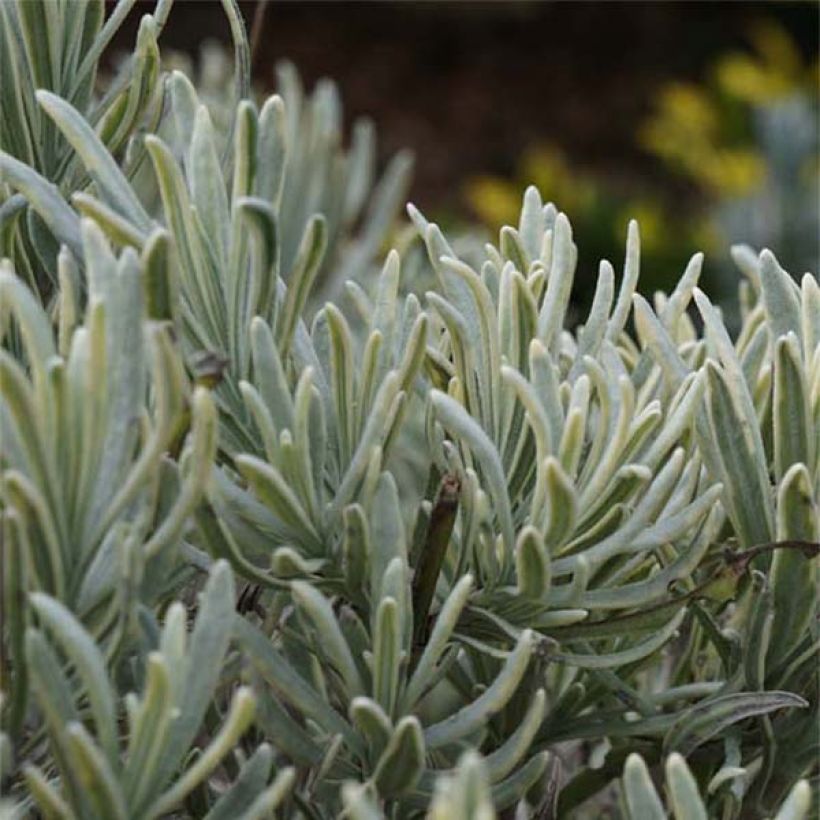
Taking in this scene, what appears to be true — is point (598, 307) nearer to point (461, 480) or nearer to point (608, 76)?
point (461, 480)

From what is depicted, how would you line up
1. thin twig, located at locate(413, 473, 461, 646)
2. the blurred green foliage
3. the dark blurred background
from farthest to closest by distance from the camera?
the dark blurred background < the blurred green foliage < thin twig, located at locate(413, 473, 461, 646)

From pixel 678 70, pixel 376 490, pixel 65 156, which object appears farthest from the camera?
pixel 678 70

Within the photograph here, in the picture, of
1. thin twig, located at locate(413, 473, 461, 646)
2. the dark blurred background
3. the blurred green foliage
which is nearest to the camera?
thin twig, located at locate(413, 473, 461, 646)

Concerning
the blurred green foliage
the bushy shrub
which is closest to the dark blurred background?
the blurred green foliage

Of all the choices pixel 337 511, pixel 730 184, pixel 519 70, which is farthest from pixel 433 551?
pixel 519 70

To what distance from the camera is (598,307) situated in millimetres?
764

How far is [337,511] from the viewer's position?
2.19ft

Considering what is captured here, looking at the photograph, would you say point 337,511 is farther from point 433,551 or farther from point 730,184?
point 730,184

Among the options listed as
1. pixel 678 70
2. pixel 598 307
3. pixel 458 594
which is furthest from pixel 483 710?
pixel 678 70

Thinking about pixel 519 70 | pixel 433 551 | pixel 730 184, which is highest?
pixel 519 70

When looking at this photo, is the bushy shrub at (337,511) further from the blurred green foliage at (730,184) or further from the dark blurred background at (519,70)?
the dark blurred background at (519,70)

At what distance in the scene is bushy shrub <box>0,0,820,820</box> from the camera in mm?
565

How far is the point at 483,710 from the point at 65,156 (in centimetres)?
35

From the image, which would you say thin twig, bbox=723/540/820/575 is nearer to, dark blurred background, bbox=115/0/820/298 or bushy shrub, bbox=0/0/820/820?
bushy shrub, bbox=0/0/820/820
